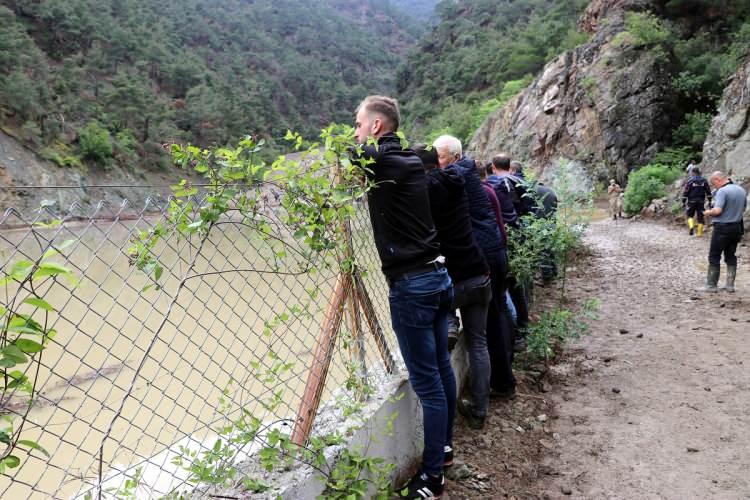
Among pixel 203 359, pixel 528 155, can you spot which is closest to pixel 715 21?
pixel 528 155

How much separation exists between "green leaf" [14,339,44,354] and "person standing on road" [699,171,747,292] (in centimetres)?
679

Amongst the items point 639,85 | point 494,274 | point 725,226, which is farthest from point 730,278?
point 639,85

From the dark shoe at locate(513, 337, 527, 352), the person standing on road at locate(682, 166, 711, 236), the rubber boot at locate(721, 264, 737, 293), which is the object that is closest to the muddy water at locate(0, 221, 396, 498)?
the dark shoe at locate(513, 337, 527, 352)

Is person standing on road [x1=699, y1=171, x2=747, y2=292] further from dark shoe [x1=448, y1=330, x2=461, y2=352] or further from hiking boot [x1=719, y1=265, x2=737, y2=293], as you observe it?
dark shoe [x1=448, y1=330, x2=461, y2=352]

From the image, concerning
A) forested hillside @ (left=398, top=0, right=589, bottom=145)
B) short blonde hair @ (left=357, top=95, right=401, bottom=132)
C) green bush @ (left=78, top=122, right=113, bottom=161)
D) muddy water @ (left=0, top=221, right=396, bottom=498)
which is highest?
forested hillside @ (left=398, top=0, right=589, bottom=145)

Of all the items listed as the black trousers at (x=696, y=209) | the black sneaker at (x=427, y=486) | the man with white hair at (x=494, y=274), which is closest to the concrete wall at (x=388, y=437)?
the black sneaker at (x=427, y=486)

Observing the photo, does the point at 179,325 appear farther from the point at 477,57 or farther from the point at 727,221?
the point at 477,57

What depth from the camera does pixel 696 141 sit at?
17609 mm

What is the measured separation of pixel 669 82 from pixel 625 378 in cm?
1990

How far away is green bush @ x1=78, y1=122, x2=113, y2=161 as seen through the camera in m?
37.8

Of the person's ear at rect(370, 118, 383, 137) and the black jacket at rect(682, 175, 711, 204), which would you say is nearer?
the person's ear at rect(370, 118, 383, 137)

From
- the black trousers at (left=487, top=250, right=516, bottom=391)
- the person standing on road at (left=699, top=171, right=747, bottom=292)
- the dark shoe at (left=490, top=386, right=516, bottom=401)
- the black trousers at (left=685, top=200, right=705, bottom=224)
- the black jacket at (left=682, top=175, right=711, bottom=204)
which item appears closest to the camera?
the black trousers at (left=487, top=250, right=516, bottom=391)

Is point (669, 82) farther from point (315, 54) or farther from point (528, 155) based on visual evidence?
point (315, 54)

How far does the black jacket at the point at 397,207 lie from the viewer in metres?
2.17
